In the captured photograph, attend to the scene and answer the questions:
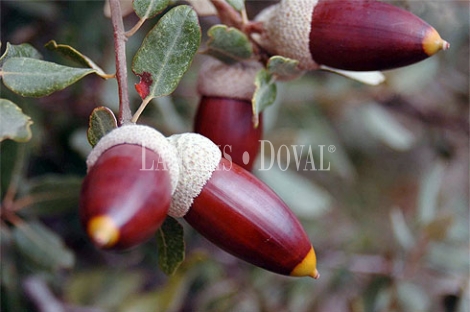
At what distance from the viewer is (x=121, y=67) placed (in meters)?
0.72

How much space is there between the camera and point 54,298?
1.33 meters

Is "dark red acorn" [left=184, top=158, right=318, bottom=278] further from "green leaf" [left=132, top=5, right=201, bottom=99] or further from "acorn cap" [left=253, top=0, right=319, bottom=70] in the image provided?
"acorn cap" [left=253, top=0, right=319, bottom=70]

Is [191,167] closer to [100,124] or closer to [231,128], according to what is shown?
[100,124]

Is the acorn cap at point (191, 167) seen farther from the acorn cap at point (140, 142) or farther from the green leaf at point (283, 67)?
the green leaf at point (283, 67)

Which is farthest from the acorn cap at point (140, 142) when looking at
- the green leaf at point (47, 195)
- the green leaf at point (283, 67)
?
the green leaf at point (47, 195)

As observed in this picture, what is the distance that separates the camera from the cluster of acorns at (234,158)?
23.3 inches

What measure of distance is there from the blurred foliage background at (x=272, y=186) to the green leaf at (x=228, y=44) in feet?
1.40

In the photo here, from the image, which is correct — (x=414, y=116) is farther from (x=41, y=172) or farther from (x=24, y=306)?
(x=24, y=306)

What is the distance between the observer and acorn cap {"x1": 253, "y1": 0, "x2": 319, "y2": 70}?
2.88ft

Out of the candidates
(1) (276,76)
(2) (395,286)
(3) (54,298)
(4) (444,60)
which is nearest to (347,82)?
(4) (444,60)

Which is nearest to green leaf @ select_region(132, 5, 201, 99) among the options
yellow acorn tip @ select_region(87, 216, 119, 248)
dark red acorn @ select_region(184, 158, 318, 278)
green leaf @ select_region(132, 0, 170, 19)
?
green leaf @ select_region(132, 0, 170, 19)

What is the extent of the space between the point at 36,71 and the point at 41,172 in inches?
33.2

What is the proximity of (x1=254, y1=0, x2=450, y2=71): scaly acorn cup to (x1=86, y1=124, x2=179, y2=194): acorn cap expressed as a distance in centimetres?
32

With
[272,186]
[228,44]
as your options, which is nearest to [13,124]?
[228,44]
